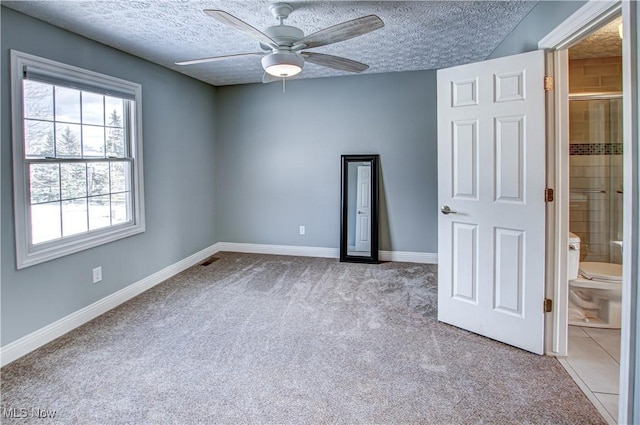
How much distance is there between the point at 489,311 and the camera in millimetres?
2641

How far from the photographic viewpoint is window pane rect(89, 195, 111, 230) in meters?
3.20

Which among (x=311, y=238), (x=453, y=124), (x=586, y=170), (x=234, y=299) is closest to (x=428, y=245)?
(x=311, y=238)

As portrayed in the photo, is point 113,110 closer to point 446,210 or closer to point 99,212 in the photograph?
point 99,212

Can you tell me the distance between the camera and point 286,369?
2283 millimetres

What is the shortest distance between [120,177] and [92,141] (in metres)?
0.47

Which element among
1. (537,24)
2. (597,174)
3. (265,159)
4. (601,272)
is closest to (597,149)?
(597,174)

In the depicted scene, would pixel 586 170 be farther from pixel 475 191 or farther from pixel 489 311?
pixel 489 311

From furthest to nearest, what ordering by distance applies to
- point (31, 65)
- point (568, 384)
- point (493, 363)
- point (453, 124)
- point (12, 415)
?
1. point (453, 124)
2. point (31, 65)
3. point (493, 363)
4. point (568, 384)
5. point (12, 415)

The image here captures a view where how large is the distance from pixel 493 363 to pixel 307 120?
373cm

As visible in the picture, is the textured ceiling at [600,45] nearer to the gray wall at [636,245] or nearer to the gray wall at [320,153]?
the gray wall at [320,153]

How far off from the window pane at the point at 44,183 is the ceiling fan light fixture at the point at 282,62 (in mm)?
1887

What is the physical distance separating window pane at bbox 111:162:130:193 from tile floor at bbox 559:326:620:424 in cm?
402

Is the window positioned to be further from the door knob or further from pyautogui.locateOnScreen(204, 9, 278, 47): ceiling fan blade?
the door knob

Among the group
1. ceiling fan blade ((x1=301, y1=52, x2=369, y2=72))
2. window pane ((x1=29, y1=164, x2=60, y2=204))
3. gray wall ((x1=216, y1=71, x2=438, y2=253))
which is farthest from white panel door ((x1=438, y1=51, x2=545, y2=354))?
window pane ((x1=29, y1=164, x2=60, y2=204))
